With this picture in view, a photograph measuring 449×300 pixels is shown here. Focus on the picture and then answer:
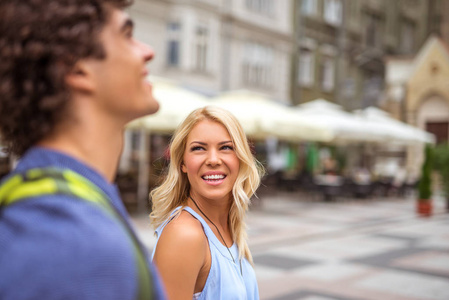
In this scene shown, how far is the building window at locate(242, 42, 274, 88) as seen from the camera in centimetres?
2433

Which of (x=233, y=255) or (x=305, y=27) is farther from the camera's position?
Result: (x=305, y=27)

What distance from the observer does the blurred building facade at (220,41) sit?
67.1 ft

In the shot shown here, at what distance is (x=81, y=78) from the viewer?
92cm

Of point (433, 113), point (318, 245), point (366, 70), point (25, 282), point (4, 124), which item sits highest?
point (366, 70)

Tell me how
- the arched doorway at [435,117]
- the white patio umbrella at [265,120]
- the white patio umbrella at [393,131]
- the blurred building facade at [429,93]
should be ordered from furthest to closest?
the arched doorway at [435,117] < the blurred building facade at [429,93] < the white patio umbrella at [393,131] < the white patio umbrella at [265,120]

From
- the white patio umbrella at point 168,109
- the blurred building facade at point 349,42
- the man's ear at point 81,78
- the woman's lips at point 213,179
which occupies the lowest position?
the woman's lips at point 213,179

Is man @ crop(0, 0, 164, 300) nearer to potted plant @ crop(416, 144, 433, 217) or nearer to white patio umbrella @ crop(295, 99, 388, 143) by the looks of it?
potted plant @ crop(416, 144, 433, 217)

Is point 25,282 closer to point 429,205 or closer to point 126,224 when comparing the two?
point 126,224

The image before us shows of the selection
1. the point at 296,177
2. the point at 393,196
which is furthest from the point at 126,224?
the point at 393,196

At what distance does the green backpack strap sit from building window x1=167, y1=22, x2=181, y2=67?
66.3 feet

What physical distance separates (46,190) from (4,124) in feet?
0.67

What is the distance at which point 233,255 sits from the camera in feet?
6.99

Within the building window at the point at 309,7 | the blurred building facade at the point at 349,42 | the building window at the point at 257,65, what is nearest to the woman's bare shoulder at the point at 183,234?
the blurred building facade at the point at 349,42

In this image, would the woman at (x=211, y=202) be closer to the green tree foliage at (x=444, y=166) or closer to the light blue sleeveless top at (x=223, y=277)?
the light blue sleeveless top at (x=223, y=277)
